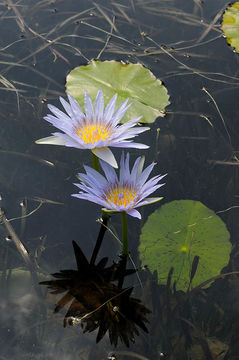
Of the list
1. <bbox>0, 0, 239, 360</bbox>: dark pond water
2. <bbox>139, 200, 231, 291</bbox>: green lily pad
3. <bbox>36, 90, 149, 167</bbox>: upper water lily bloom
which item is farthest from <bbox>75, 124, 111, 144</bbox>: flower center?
<bbox>139, 200, 231, 291</bbox>: green lily pad

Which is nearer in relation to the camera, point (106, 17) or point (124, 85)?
point (124, 85)

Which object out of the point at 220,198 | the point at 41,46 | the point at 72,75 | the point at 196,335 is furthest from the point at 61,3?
the point at 196,335

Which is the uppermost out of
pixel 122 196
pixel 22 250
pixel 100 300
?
Result: pixel 122 196

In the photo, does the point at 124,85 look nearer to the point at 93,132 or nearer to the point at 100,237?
the point at 93,132

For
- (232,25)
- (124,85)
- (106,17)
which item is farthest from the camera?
(106,17)

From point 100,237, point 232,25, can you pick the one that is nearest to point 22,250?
point 100,237

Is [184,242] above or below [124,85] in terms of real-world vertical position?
below

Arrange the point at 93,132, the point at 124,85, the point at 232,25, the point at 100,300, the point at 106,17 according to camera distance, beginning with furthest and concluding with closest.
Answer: the point at 106,17 < the point at 232,25 < the point at 124,85 < the point at 93,132 < the point at 100,300

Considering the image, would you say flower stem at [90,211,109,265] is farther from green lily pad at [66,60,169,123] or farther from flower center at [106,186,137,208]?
green lily pad at [66,60,169,123]
